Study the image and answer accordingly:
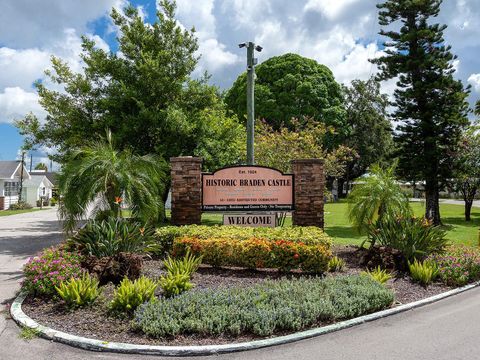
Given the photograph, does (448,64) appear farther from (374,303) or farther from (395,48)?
(374,303)

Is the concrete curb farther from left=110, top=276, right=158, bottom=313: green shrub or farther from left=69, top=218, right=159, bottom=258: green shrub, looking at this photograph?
left=69, top=218, right=159, bottom=258: green shrub

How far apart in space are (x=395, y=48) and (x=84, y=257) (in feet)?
58.5

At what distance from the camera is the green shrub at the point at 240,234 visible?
8.38m

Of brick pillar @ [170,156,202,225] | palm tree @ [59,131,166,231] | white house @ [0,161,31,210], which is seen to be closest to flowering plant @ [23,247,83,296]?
palm tree @ [59,131,166,231]

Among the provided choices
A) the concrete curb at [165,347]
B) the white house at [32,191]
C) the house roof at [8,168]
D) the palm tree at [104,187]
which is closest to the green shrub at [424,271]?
the concrete curb at [165,347]

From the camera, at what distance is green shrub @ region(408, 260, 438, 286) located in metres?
7.73

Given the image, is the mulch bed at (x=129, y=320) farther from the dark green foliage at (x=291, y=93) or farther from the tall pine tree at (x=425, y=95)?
the dark green foliage at (x=291, y=93)

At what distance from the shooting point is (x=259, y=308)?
18.1 feet

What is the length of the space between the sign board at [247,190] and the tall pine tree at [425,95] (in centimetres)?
1168

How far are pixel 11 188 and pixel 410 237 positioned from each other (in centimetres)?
4134

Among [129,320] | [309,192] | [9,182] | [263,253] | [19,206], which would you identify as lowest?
[129,320]

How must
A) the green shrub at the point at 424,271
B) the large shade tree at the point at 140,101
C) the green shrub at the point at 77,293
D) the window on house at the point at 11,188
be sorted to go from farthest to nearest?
the window on house at the point at 11,188
the large shade tree at the point at 140,101
the green shrub at the point at 424,271
the green shrub at the point at 77,293

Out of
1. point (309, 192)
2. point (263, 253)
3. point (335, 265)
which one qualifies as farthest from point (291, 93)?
point (263, 253)

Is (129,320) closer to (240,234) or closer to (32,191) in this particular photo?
(240,234)
